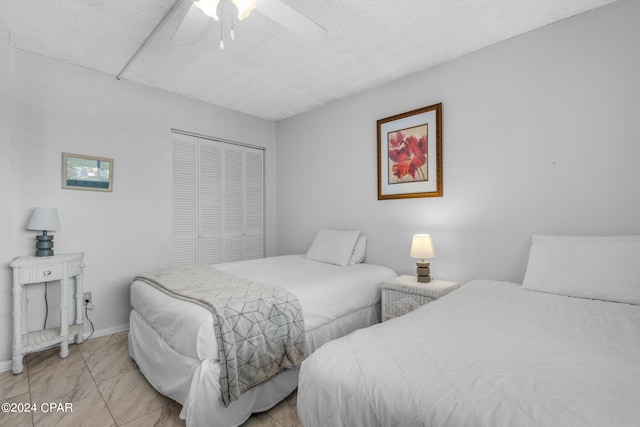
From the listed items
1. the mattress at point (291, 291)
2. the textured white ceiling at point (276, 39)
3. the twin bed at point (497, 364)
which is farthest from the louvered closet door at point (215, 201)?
the twin bed at point (497, 364)

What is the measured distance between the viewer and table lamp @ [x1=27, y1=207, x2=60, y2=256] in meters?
2.49

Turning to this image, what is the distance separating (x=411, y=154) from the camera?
2.95 m

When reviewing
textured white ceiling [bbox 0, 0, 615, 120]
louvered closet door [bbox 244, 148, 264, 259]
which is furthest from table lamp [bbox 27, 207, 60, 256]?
louvered closet door [bbox 244, 148, 264, 259]

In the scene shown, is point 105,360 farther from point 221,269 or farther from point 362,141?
point 362,141

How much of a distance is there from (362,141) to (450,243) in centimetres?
144

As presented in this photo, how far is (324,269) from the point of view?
9.41 ft

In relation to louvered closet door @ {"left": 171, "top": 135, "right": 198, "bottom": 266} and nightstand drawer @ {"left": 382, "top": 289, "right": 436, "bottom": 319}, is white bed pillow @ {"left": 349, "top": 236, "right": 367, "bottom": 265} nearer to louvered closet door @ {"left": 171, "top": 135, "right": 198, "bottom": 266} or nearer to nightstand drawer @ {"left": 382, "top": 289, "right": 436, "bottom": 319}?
nightstand drawer @ {"left": 382, "top": 289, "right": 436, "bottom": 319}

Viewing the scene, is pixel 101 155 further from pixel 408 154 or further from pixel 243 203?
pixel 408 154

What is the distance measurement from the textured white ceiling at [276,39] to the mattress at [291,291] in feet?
6.09

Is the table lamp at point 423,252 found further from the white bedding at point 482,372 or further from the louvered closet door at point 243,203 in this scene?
the louvered closet door at point 243,203

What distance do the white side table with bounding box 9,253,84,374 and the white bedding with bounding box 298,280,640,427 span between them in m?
2.39

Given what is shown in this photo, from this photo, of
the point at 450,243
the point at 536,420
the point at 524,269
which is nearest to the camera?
the point at 536,420

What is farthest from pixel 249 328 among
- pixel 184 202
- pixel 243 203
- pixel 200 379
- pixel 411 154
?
pixel 243 203

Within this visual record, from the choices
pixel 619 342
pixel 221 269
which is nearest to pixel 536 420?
pixel 619 342
